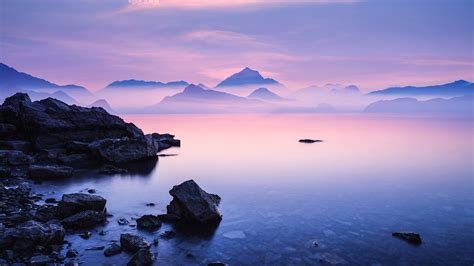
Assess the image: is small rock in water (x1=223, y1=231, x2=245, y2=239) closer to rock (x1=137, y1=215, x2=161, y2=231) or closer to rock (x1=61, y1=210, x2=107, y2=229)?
rock (x1=137, y1=215, x2=161, y2=231)

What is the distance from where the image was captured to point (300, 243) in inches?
631

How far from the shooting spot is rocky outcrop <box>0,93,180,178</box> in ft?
122

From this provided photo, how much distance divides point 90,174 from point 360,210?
21.6 metres

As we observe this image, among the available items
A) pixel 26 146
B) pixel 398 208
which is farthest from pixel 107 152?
pixel 398 208

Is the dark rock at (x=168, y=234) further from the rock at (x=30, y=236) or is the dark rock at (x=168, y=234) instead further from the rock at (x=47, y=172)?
the rock at (x=47, y=172)

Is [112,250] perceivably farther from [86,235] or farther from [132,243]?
[86,235]

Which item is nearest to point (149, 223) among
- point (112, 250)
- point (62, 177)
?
point (112, 250)

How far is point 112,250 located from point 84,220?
3.73 m

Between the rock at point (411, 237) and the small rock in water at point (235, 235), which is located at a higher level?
the rock at point (411, 237)

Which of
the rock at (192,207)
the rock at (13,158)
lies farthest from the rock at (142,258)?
the rock at (13,158)

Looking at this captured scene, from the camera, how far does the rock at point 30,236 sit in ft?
44.3

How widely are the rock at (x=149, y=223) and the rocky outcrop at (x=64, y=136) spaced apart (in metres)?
19.9

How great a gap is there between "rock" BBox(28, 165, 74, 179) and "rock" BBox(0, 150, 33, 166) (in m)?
6.33

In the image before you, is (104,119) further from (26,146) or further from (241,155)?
(241,155)
